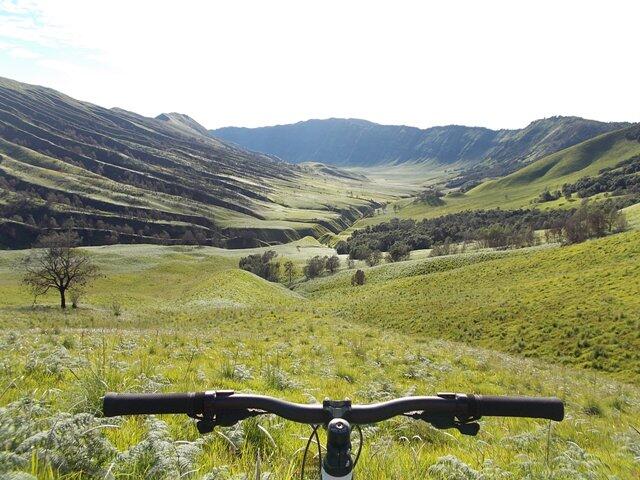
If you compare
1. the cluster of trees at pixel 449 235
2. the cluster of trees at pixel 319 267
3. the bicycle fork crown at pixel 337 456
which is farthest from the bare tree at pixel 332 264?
the bicycle fork crown at pixel 337 456

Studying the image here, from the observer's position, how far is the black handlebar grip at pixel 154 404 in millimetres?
2711

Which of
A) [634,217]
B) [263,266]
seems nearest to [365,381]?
[263,266]

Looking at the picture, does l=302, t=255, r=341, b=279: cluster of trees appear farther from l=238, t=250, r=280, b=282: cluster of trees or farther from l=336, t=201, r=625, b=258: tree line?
l=336, t=201, r=625, b=258: tree line

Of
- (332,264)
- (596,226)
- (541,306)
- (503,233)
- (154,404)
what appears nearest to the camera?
(154,404)

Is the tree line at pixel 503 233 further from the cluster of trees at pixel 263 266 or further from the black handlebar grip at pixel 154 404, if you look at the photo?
the black handlebar grip at pixel 154 404

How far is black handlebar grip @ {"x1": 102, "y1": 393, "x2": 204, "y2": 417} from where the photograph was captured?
2.71 meters

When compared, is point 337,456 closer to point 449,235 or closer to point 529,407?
point 529,407

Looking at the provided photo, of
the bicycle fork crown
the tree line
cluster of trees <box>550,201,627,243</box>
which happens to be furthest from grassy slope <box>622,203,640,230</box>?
the bicycle fork crown

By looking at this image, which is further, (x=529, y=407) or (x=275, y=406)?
(x=529, y=407)

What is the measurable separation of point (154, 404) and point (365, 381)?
11031 millimetres

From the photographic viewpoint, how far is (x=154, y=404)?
2752mm

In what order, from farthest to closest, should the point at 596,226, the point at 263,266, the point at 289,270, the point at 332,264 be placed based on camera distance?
1. the point at 263,266
2. the point at 332,264
3. the point at 289,270
4. the point at 596,226

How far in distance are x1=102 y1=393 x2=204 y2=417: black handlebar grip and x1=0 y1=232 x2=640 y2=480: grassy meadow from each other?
351 millimetres

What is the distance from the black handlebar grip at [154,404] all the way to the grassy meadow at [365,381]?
0.35 meters
